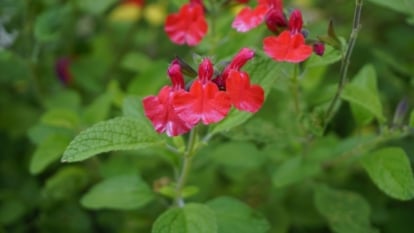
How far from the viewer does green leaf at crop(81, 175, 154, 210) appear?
1318mm

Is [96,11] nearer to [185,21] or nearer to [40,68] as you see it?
[40,68]

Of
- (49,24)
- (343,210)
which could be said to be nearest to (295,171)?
(343,210)

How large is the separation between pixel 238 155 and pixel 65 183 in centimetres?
49

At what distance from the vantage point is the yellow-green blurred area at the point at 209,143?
135 centimetres

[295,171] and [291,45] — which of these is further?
[295,171]

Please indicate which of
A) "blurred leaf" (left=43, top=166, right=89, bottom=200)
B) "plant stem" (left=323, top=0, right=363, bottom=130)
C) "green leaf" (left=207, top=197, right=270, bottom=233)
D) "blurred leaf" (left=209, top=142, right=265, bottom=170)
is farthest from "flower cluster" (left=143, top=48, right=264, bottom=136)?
"blurred leaf" (left=43, top=166, right=89, bottom=200)

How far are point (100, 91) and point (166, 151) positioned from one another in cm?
71

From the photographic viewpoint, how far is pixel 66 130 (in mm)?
1627

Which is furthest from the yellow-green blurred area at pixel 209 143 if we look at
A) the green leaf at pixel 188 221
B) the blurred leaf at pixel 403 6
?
Answer: the green leaf at pixel 188 221

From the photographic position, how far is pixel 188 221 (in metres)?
1.14

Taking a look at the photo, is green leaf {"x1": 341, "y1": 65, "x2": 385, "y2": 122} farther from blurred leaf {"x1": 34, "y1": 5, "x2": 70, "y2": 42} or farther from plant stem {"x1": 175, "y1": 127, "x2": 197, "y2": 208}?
blurred leaf {"x1": 34, "y1": 5, "x2": 70, "y2": 42}

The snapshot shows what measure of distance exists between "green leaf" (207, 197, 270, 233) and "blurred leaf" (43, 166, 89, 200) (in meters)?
0.51

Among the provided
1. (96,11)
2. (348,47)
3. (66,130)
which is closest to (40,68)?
(96,11)

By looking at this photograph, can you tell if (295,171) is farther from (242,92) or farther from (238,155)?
(242,92)
